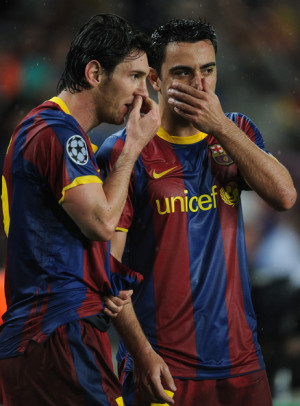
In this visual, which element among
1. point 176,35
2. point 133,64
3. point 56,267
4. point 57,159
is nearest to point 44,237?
point 56,267

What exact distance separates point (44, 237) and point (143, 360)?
67 centimetres

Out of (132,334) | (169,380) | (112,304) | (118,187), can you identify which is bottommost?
(169,380)

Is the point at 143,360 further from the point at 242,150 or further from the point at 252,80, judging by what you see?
the point at 252,80

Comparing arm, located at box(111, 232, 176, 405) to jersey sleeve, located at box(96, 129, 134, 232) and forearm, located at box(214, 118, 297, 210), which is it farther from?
forearm, located at box(214, 118, 297, 210)

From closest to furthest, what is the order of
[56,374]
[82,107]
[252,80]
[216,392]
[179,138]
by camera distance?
[56,374]
[82,107]
[216,392]
[179,138]
[252,80]

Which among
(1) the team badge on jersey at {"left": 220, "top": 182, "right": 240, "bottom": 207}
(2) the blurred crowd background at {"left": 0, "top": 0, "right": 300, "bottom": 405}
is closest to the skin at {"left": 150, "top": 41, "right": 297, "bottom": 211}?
(1) the team badge on jersey at {"left": 220, "top": 182, "right": 240, "bottom": 207}

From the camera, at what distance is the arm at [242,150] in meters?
2.37

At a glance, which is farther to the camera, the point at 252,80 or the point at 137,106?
the point at 252,80

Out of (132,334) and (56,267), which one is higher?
(56,267)

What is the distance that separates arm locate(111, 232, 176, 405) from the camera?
2.21 meters

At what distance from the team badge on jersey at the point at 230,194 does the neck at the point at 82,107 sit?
2.10ft

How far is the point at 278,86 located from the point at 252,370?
462 cm

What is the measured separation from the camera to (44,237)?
1.86 meters

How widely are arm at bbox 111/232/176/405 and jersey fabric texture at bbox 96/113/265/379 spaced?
13cm
